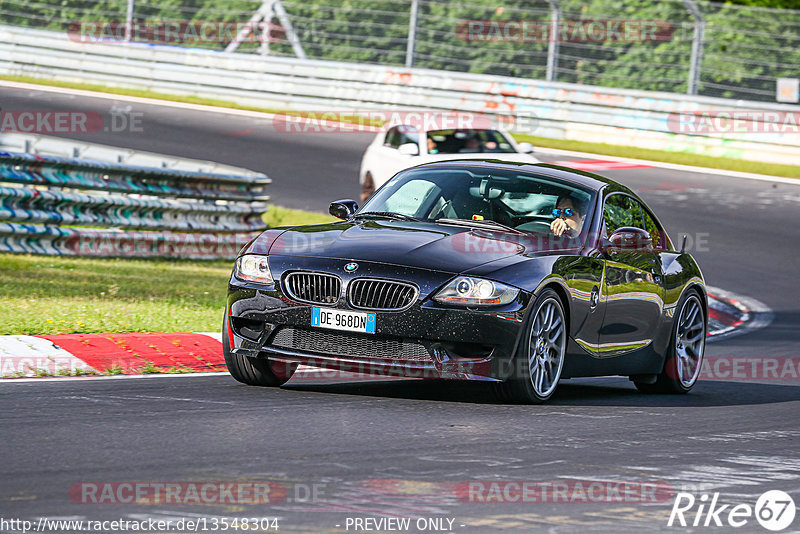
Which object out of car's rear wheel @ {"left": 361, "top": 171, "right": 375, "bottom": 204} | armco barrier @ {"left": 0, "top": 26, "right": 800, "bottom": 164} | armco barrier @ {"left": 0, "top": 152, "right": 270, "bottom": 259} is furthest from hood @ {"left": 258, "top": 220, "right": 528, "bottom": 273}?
armco barrier @ {"left": 0, "top": 26, "right": 800, "bottom": 164}

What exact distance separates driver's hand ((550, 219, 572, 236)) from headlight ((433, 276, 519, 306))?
1218 millimetres

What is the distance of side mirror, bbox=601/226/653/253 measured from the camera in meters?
9.34

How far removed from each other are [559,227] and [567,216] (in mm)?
160

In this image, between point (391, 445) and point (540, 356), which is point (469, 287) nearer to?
point (540, 356)

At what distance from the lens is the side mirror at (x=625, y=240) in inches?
368

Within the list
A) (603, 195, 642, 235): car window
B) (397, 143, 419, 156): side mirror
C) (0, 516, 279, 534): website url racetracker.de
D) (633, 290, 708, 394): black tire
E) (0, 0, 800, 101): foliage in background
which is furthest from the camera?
(0, 0, 800, 101): foliage in background

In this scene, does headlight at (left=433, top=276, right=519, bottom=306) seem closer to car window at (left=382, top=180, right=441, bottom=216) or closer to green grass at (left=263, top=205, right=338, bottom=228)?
car window at (left=382, top=180, right=441, bottom=216)

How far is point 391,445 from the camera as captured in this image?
680 centimetres

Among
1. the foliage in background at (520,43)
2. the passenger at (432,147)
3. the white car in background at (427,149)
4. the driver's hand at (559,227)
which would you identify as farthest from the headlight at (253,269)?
the foliage in background at (520,43)

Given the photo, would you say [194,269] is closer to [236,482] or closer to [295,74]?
[236,482]

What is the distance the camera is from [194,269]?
16.1 meters

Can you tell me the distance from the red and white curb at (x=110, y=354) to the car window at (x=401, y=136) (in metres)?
11.4

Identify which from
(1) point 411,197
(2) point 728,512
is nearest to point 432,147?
(1) point 411,197

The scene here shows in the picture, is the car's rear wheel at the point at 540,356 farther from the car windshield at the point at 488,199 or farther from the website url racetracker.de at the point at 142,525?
the website url racetracker.de at the point at 142,525
